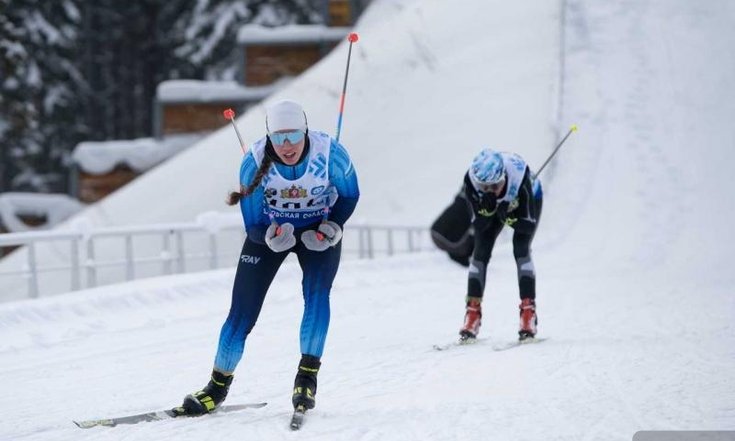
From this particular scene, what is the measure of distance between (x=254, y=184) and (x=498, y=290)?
31.9ft

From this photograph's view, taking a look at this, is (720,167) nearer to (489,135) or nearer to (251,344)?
(489,135)

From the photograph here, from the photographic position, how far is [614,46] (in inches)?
1490

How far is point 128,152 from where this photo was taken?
1310 inches

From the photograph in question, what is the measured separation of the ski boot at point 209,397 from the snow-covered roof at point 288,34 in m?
29.5

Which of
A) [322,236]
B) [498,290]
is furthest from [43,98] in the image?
[322,236]

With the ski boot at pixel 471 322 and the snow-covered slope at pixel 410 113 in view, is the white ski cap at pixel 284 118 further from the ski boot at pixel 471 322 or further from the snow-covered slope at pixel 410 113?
the snow-covered slope at pixel 410 113

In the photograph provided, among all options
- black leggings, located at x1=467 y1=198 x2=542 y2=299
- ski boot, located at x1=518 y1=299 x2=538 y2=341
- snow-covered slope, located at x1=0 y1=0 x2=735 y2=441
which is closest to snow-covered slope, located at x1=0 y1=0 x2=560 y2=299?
snow-covered slope, located at x1=0 y1=0 x2=735 y2=441

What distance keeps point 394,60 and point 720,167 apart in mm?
10506

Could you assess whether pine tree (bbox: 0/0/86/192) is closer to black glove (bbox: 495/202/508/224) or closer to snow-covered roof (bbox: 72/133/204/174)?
snow-covered roof (bbox: 72/133/204/174)

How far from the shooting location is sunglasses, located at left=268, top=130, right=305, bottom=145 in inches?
263

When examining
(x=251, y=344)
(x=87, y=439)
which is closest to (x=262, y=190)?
(x=87, y=439)

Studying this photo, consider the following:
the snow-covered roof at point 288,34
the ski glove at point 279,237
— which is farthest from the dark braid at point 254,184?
the snow-covered roof at point 288,34

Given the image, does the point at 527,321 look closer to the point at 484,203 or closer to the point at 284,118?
the point at 484,203

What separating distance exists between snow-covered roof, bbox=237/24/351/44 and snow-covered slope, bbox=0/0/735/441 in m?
1.34
